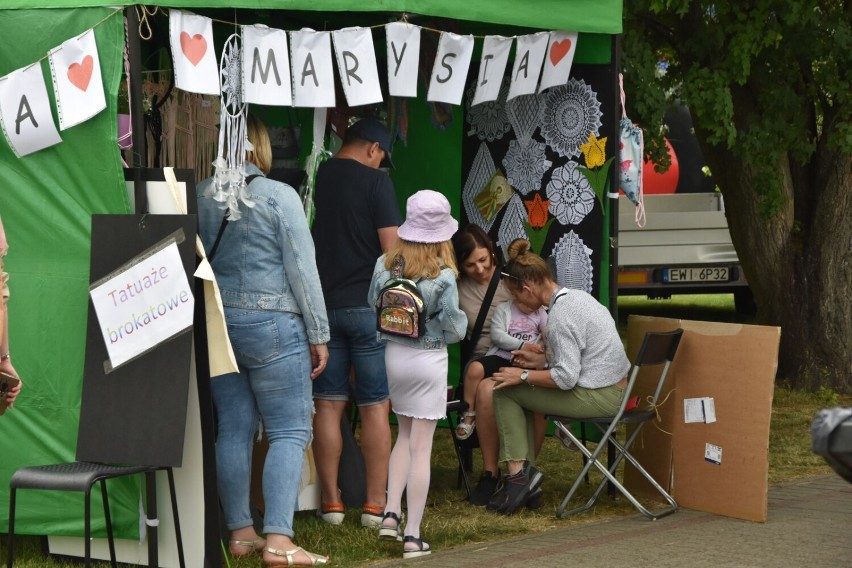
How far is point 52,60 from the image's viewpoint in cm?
551

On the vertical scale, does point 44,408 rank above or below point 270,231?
below

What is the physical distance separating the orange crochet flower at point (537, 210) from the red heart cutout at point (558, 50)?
97 cm

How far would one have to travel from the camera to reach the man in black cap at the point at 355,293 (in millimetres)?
6285


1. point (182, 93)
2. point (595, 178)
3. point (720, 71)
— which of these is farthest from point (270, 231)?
point (720, 71)

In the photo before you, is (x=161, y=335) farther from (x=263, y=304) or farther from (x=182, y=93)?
(x=182, y=93)

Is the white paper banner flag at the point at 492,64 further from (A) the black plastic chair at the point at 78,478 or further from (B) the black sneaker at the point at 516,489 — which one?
(A) the black plastic chair at the point at 78,478

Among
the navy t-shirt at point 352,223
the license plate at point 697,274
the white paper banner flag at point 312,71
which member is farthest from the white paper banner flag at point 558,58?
the license plate at point 697,274

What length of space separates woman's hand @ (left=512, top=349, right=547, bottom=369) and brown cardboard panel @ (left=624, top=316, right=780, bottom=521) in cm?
52

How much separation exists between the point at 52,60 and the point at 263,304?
1.29m

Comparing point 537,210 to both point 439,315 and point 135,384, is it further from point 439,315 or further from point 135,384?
point 135,384

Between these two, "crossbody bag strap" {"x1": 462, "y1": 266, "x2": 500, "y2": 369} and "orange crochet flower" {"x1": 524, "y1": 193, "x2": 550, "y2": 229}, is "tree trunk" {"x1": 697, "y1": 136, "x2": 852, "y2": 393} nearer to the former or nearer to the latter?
"orange crochet flower" {"x1": 524, "y1": 193, "x2": 550, "y2": 229}

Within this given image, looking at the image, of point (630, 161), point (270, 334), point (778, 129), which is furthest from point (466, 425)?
point (778, 129)

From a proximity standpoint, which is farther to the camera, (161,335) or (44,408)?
(44,408)

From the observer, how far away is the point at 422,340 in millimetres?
5688
